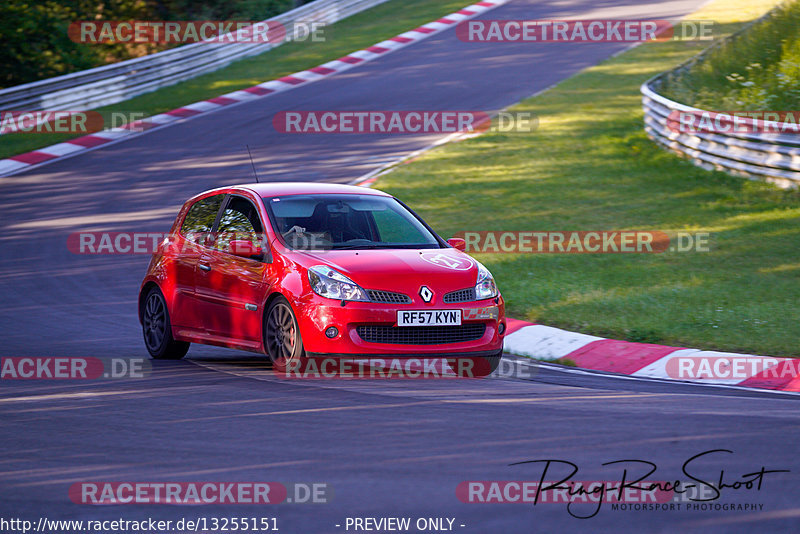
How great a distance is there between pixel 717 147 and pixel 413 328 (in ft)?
34.2

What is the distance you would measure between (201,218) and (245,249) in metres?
1.19

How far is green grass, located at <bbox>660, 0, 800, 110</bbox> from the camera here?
17.8 metres

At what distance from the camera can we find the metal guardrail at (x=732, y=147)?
15109 millimetres

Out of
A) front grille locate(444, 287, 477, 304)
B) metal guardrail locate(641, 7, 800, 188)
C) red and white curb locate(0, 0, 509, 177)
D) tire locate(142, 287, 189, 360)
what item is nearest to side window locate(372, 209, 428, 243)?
front grille locate(444, 287, 477, 304)

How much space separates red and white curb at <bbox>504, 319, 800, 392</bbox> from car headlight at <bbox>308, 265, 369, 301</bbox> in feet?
8.41

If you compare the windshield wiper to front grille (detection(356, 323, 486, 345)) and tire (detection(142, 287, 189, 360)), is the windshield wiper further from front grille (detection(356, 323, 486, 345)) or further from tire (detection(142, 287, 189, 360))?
tire (detection(142, 287, 189, 360))

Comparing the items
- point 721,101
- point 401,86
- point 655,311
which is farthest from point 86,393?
point 401,86

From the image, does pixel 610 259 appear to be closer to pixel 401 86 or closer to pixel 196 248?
pixel 196 248

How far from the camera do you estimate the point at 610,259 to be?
1323 cm

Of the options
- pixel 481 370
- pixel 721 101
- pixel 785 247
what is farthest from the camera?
pixel 721 101

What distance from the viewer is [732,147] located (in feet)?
53.9

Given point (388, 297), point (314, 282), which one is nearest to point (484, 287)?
point (388, 297)

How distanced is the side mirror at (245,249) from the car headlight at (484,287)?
177 centimetres

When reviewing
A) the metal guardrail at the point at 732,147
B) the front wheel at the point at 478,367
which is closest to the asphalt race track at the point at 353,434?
the front wheel at the point at 478,367
